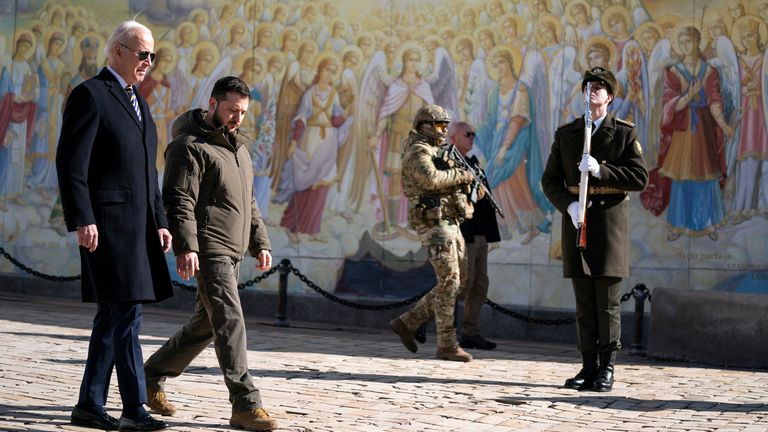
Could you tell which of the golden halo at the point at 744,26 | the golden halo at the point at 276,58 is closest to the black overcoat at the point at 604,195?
the golden halo at the point at 744,26

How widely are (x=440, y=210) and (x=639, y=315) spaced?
9.29ft

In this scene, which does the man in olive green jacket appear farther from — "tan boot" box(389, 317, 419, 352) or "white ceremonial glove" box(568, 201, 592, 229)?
"tan boot" box(389, 317, 419, 352)

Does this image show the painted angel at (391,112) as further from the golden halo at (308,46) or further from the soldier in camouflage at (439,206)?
the soldier in camouflage at (439,206)

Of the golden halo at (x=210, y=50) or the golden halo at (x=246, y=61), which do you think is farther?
the golden halo at (x=210, y=50)

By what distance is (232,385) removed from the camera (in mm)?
6047

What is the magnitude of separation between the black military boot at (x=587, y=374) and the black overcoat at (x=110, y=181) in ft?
11.1

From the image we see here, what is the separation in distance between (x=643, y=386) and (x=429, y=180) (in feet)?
7.38

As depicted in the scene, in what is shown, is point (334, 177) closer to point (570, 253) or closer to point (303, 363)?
point (303, 363)

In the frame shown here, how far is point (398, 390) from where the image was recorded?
7855 mm

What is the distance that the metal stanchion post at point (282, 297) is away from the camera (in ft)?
44.2

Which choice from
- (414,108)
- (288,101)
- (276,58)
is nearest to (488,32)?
(414,108)

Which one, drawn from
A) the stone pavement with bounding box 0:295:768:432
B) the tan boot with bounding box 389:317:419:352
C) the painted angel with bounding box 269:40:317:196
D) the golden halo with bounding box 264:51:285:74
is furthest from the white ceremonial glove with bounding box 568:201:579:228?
the golden halo with bounding box 264:51:285:74

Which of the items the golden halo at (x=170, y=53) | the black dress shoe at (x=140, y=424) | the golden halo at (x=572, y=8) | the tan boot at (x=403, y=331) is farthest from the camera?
the golden halo at (x=170, y=53)

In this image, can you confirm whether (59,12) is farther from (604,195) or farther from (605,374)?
(605,374)
